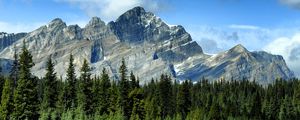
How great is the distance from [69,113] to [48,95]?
7.09 metres

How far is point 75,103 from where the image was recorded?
109m

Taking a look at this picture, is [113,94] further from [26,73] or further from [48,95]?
[26,73]

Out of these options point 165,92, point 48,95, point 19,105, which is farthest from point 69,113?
point 165,92

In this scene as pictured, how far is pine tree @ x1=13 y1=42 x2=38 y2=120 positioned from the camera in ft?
225

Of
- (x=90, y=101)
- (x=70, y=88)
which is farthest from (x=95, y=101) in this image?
(x=70, y=88)

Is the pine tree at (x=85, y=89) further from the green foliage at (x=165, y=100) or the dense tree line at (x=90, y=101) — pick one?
the green foliage at (x=165, y=100)

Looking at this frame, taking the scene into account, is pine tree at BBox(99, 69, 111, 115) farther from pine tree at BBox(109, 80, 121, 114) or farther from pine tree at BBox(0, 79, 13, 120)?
pine tree at BBox(0, 79, 13, 120)

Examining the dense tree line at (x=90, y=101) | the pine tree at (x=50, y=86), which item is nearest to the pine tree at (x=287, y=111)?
the dense tree line at (x=90, y=101)

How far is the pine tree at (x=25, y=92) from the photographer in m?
68.5

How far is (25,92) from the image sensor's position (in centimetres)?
6881

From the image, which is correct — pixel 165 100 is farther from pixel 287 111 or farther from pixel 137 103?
pixel 287 111

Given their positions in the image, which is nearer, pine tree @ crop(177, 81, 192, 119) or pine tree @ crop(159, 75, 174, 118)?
pine tree @ crop(159, 75, 174, 118)

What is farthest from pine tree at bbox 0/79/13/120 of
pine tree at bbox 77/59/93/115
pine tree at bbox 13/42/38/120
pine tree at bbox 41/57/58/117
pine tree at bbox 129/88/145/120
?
pine tree at bbox 129/88/145/120

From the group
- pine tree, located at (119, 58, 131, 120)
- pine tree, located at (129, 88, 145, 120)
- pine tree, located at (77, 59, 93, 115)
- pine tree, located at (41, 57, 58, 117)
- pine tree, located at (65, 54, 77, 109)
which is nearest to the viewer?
pine tree, located at (41, 57, 58, 117)
